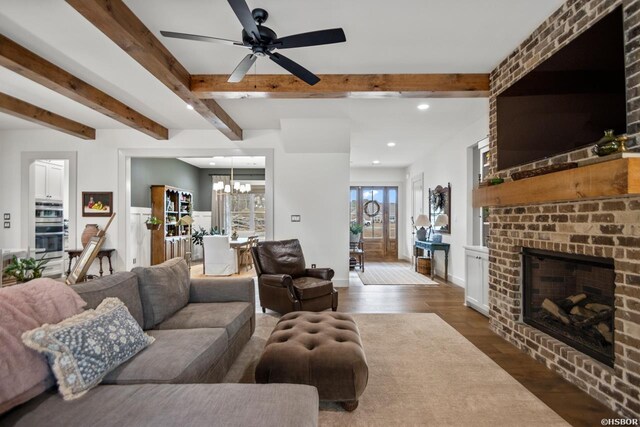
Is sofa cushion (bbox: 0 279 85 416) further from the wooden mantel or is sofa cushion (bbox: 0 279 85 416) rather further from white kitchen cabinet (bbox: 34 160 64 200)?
white kitchen cabinet (bbox: 34 160 64 200)

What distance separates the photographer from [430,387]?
89.3 inches

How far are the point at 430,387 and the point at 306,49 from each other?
9.88 feet

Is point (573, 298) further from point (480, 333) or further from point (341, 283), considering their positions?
point (341, 283)

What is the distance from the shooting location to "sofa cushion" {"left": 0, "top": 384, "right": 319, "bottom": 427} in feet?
4.05

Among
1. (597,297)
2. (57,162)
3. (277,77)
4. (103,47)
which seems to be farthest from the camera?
(57,162)

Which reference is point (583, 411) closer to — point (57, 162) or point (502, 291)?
point (502, 291)

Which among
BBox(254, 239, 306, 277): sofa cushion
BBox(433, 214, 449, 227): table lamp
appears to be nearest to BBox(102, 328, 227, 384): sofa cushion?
BBox(254, 239, 306, 277): sofa cushion

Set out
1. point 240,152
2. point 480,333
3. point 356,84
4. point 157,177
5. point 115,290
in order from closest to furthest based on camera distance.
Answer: point 115,290 < point 480,333 < point 356,84 < point 240,152 < point 157,177

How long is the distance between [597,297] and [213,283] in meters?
3.10

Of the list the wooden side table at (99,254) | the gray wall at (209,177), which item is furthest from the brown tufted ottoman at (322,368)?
the gray wall at (209,177)

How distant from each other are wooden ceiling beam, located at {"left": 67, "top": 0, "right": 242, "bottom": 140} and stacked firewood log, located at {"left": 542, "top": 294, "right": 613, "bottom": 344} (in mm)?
3922

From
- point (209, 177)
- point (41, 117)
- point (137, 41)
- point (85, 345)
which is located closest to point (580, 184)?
point (85, 345)

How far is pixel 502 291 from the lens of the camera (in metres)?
3.25

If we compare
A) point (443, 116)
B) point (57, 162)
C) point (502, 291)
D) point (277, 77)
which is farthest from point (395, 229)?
point (57, 162)
